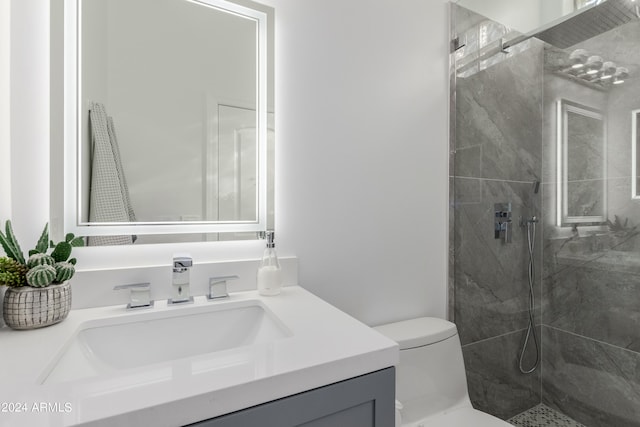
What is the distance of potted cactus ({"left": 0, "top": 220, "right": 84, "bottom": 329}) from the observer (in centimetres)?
66

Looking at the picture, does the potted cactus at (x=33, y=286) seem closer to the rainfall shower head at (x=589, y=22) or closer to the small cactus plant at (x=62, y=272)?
the small cactus plant at (x=62, y=272)

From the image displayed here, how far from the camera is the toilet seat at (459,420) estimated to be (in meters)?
1.10

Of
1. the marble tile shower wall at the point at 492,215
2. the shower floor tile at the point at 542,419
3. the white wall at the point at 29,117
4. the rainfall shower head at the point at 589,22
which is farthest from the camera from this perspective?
the shower floor tile at the point at 542,419

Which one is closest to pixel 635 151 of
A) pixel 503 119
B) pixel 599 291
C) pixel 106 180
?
pixel 503 119

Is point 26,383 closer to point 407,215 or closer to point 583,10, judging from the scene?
point 407,215

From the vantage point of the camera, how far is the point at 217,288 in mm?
915

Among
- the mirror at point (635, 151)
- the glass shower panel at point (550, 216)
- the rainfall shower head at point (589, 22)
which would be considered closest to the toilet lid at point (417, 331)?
the glass shower panel at point (550, 216)

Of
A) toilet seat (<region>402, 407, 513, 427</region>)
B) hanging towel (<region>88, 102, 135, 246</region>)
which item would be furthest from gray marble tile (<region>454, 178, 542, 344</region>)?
hanging towel (<region>88, 102, 135, 246</region>)

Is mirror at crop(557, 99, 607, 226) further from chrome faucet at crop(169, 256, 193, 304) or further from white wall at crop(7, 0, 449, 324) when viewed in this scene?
chrome faucet at crop(169, 256, 193, 304)

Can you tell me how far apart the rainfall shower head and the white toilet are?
143 centimetres

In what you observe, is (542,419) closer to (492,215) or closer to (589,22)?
(492,215)

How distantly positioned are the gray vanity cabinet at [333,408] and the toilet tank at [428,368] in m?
0.54

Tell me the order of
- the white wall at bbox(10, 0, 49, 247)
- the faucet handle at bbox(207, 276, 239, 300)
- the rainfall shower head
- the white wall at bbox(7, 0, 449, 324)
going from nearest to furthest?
the white wall at bbox(10, 0, 49, 247)
the faucet handle at bbox(207, 276, 239, 300)
the white wall at bbox(7, 0, 449, 324)
the rainfall shower head

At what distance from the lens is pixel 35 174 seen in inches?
31.7
